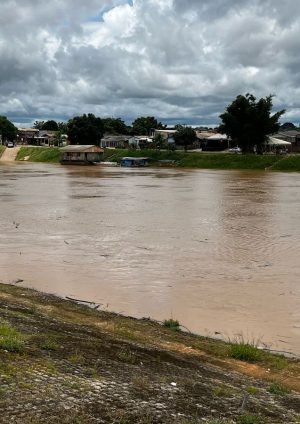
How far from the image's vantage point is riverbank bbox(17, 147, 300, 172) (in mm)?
74812

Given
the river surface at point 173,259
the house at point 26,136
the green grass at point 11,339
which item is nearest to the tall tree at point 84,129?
the house at point 26,136

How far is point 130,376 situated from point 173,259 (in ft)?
36.7

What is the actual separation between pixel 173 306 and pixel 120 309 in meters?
1.28

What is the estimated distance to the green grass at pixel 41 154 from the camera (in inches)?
4250

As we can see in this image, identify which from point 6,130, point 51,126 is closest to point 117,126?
point 6,130

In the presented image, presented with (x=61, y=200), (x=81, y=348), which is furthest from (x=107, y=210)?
(x=81, y=348)

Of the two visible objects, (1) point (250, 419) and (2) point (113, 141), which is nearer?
(1) point (250, 419)

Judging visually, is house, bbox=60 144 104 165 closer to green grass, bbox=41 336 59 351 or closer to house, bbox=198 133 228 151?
house, bbox=198 133 228 151

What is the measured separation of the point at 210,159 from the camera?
84.4 meters

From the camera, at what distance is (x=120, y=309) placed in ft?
37.8

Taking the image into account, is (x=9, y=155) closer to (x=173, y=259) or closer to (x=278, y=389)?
(x=173, y=259)

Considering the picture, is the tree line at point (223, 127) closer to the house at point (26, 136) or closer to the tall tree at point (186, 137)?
the tall tree at point (186, 137)

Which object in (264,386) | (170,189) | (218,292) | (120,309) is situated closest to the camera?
(264,386)

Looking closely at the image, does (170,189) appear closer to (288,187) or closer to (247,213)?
(288,187)
